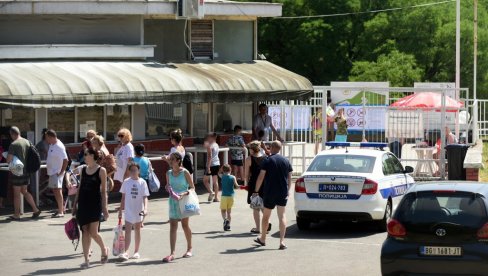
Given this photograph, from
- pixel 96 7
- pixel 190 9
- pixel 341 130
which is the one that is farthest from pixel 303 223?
pixel 341 130

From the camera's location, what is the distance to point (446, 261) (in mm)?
13742

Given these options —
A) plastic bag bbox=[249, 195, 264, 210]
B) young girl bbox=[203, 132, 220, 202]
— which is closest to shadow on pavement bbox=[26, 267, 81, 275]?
plastic bag bbox=[249, 195, 264, 210]

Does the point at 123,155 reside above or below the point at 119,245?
above

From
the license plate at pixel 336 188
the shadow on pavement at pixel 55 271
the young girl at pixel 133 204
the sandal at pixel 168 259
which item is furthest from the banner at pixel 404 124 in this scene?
the shadow on pavement at pixel 55 271

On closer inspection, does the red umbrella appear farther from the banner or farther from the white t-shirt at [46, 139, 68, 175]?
the white t-shirt at [46, 139, 68, 175]

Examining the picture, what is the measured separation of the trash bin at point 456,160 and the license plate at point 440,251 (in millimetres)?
14540

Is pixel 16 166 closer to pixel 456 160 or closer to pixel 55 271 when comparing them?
pixel 55 271

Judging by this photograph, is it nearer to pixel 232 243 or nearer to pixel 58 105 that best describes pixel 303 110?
pixel 58 105

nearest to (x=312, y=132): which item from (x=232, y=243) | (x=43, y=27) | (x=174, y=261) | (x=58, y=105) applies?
(x=43, y=27)

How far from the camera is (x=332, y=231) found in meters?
20.6

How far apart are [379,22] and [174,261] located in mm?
46430

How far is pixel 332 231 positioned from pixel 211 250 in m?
3.16

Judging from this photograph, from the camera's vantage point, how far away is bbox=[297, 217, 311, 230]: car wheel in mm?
20314

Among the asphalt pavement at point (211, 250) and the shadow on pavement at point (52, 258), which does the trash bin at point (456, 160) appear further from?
the shadow on pavement at point (52, 258)
